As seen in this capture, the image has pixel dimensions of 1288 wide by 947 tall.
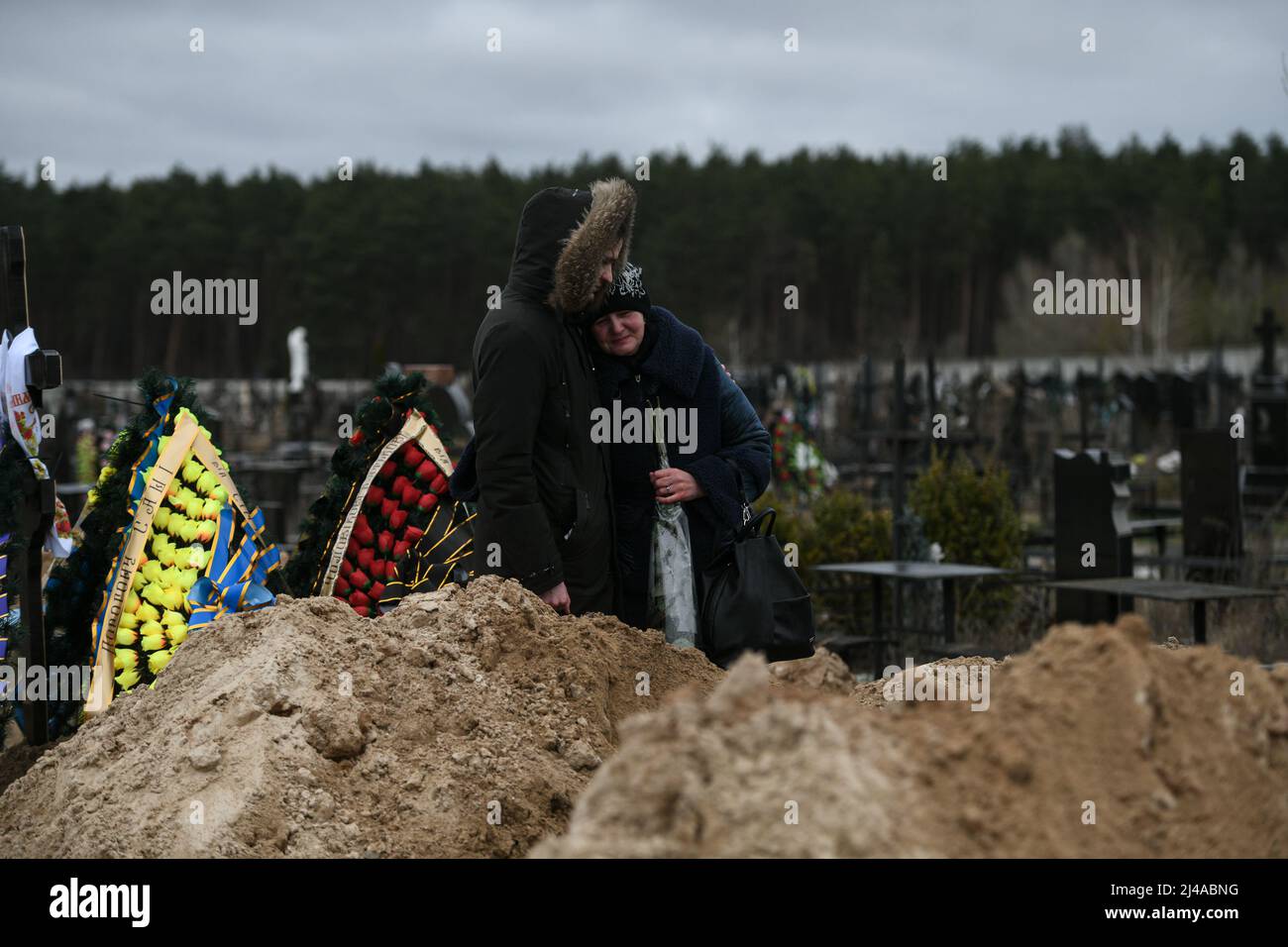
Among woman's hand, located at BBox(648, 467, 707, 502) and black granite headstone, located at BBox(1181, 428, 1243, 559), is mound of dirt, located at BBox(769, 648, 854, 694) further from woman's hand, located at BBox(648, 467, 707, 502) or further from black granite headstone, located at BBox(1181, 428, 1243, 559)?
black granite headstone, located at BBox(1181, 428, 1243, 559)

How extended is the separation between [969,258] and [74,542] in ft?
194

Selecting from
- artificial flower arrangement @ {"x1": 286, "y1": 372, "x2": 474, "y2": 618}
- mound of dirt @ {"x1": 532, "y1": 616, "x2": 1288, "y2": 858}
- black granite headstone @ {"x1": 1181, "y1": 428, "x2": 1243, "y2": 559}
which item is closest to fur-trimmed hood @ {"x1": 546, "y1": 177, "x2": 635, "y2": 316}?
artificial flower arrangement @ {"x1": 286, "y1": 372, "x2": 474, "y2": 618}

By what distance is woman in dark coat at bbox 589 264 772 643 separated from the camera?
3.99m

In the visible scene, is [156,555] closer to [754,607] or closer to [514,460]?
[514,460]

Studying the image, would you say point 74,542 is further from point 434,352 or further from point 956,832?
point 434,352

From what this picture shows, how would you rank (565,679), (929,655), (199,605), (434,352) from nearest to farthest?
1. (565,679)
2. (199,605)
3. (929,655)
4. (434,352)

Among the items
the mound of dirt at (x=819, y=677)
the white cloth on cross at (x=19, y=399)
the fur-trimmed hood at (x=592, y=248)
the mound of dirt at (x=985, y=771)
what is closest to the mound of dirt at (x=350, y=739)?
the mound of dirt at (x=819, y=677)

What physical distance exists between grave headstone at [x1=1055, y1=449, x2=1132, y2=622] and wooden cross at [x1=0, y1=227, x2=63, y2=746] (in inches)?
197

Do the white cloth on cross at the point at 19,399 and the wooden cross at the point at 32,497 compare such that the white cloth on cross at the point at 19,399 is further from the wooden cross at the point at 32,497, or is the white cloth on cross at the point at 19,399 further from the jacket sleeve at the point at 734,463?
the jacket sleeve at the point at 734,463

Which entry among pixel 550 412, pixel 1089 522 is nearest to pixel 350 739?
pixel 550 412

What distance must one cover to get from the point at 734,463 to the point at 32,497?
220 centimetres

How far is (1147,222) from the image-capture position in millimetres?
59281

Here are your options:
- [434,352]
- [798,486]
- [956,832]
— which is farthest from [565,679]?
[434,352]
